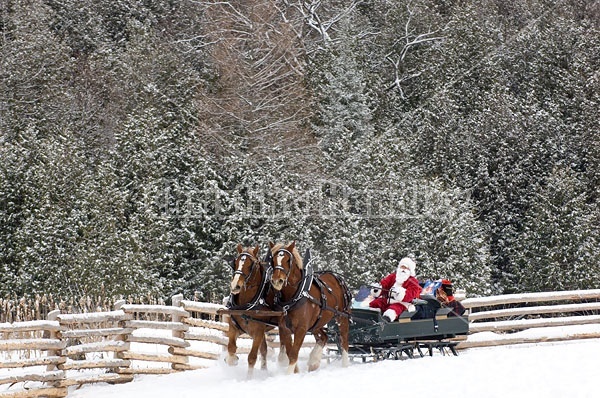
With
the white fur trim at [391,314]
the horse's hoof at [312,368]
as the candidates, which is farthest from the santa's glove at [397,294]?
the horse's hoof at [312,368]

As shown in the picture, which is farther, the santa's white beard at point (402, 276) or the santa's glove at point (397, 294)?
the santa's white beard at point (402, 276)

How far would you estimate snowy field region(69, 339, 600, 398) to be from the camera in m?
10.6

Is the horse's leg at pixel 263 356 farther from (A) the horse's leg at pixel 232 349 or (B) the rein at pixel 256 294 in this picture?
(B) the rein at pixel 256 294

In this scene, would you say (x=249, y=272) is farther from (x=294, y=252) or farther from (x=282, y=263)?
(x=294, y=252)

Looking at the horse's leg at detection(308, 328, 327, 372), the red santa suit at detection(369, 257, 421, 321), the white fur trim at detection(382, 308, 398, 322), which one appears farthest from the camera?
the red santa suit at detection(369, 257, 421, 321)

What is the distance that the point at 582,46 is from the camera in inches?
1794

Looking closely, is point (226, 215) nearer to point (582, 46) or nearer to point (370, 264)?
point (370, 264)

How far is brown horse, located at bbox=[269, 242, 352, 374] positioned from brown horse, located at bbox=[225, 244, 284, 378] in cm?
23

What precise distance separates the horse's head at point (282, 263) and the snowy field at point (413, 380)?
1.27m

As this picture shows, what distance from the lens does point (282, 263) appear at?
12.7m

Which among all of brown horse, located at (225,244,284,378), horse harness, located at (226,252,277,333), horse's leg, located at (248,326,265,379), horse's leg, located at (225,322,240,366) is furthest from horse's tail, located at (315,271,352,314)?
horse's leg, located at (225,322,240,366)

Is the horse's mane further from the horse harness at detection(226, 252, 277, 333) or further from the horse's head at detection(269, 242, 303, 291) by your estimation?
the horse harness at detection(226, 252, 277, 333)

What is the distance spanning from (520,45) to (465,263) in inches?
687

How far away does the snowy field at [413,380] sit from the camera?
1063 cm
